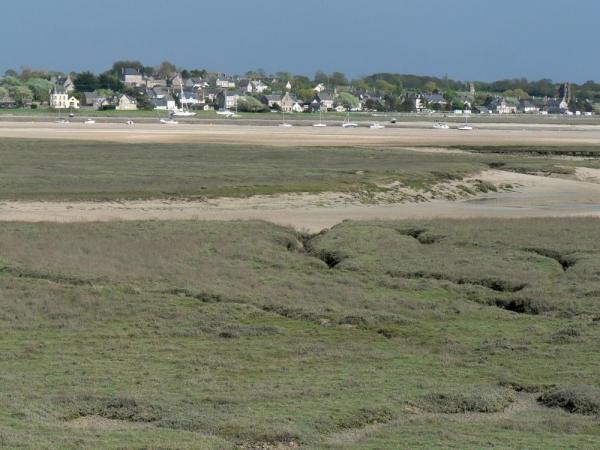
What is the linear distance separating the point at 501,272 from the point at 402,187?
22297 millimetres

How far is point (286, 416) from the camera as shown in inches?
490

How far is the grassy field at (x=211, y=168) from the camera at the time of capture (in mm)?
40594

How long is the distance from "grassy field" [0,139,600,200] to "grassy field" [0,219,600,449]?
12.1 meters

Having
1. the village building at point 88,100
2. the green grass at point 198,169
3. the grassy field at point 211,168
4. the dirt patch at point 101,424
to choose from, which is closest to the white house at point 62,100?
the village building at point 88,100

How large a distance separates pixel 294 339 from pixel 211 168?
34.5 metres

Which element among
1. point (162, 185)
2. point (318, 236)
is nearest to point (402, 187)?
point (162, 185)

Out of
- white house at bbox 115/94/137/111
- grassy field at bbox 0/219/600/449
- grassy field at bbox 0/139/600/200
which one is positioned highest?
grassy field at bbox 0/219/600/449

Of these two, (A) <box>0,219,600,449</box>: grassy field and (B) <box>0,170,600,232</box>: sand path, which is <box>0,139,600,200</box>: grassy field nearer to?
(B) <box>0,170,600,232</box>: sand path

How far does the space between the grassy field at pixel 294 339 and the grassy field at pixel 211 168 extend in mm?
12082

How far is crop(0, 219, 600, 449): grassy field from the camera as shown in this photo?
12.2 metres

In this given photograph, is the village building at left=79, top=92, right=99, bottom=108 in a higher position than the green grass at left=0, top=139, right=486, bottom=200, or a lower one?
lower

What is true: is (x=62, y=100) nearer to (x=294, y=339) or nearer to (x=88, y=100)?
(x=88, y=100)

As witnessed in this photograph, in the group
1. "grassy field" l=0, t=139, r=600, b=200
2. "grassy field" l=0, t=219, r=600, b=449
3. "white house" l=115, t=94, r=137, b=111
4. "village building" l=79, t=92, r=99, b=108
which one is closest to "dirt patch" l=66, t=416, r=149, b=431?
"grassy field" l=0, t=219, r=600, b=449

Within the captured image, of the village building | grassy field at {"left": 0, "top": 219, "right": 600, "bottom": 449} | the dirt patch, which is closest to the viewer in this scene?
the dirt patch
